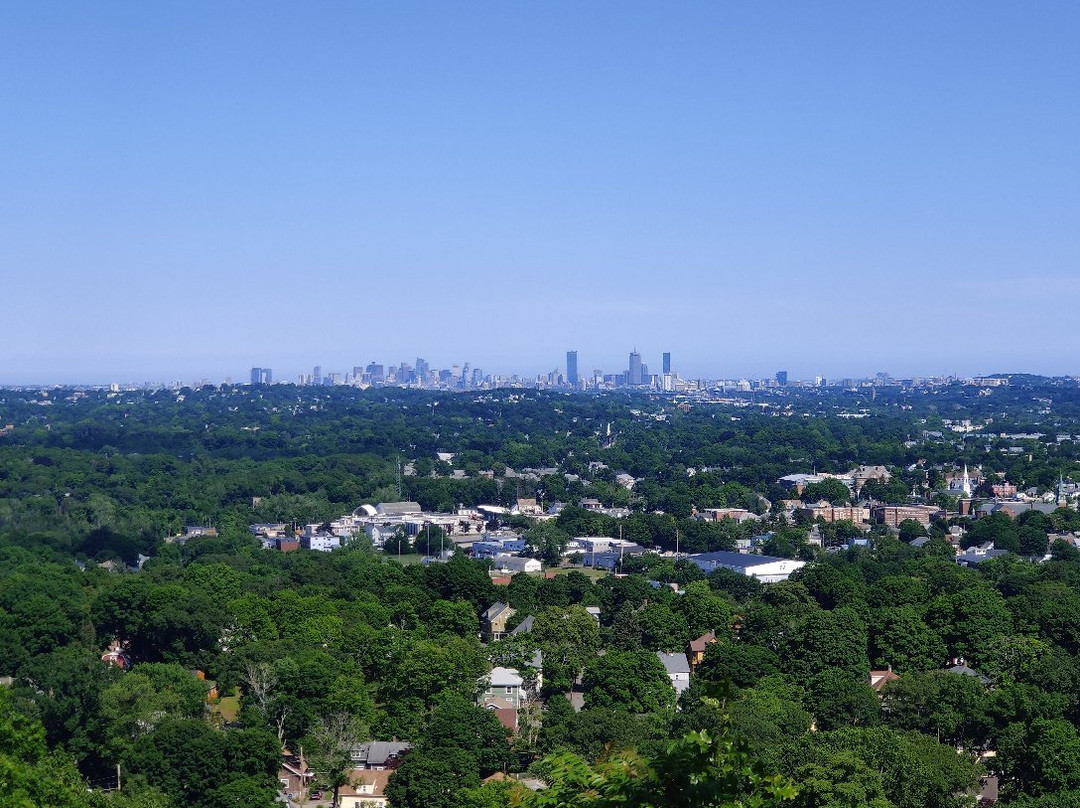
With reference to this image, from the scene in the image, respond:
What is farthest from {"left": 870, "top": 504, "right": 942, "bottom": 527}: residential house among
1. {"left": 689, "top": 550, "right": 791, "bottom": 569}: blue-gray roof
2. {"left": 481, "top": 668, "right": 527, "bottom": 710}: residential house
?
{"left": 481, "top": 668, "right": 527, "bottom": 710}: residential house

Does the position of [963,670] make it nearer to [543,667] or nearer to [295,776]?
[543,667]

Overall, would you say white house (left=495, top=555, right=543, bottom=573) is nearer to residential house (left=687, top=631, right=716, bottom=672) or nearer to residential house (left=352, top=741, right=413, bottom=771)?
residential house (left=687, top=631, right=716, bottom=672)

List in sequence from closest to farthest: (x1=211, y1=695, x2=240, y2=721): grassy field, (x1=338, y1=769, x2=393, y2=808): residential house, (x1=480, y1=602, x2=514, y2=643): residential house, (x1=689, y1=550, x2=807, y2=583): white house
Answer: (x1=338, y1=769, x2=393, y2=808): residential house < (x1=211, y1=695, x2=240, y2=721): grassy field < (x1=480, y1=602, x2=514, y2=643): residential house < (x1=689, y1=550, x2=807, y2=583): white house

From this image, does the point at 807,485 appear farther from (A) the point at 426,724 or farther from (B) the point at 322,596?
(A) the point at 426,724

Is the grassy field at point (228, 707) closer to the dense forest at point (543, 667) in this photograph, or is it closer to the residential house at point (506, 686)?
the dense forest at point (543, 667)

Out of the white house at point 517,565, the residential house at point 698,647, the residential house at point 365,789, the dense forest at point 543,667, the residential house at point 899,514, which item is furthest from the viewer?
the residential house at point 899,514

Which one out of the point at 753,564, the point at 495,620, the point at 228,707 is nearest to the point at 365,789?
the point at 228,707

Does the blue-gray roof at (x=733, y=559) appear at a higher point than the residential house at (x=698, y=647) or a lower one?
lower

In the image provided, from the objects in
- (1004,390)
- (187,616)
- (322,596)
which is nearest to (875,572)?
(322,596)

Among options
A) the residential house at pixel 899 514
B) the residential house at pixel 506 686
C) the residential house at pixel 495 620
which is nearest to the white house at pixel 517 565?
the residential house at pixel 495 620
